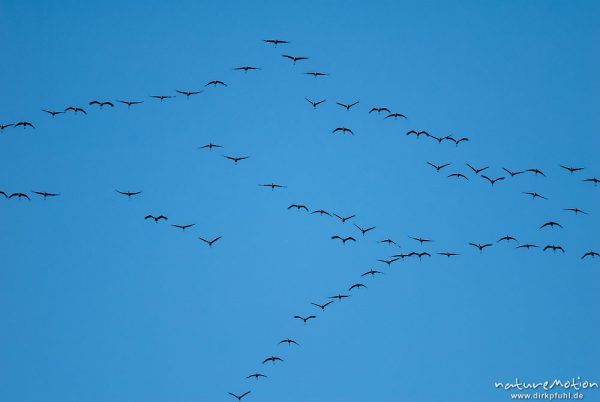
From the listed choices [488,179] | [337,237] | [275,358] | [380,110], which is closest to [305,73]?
[380,110]

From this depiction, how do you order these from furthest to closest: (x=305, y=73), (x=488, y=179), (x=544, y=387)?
(x=488, y=179)
(x=305, y=73)
(x=544, y=387)

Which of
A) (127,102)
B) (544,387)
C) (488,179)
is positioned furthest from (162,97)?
(544,387)

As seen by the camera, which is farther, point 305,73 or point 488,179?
point 488,179

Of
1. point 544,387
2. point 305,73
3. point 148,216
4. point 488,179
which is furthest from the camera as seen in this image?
point 488,179

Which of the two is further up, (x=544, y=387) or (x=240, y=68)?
(x=240, y=68)

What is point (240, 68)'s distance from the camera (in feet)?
185

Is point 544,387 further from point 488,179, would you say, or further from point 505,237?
point 488,179

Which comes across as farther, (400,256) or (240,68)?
(400,256)

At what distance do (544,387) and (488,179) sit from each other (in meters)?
16.8

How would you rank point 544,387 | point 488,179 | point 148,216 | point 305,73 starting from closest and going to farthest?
point 544,387 < point 305,73 < point 148,216 < point 488,179

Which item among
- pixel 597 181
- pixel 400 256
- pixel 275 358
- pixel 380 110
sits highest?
pixel 380 110

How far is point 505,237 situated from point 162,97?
2508 cm

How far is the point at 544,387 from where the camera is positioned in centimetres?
5084

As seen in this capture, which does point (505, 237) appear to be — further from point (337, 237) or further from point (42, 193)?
point (42, 193)
